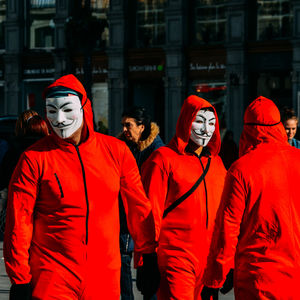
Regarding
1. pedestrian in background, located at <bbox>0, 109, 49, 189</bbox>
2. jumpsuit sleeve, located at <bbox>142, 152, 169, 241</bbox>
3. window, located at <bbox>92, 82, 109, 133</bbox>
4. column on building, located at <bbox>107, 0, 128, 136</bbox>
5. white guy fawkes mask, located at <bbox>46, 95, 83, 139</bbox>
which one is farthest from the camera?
window, located at <bbox>92, 82, 109, 133</bbox>

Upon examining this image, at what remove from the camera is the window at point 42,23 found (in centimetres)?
3194

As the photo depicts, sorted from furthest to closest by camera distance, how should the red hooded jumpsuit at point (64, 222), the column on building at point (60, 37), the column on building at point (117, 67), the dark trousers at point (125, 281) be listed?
the column on building at point (60, 37), the column on building at point (117, 67), the dark trousers at point (125, 281), the red hooded jumpsuit at point (64, 222)

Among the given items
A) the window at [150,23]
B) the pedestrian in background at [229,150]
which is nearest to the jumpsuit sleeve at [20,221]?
the pedestrian in background at [229,150]

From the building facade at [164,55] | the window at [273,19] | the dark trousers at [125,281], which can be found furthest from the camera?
the building facade at [164,55]

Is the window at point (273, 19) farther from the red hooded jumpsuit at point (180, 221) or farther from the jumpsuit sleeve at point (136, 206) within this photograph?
the jumpsuit sleeve at point (136, 206)

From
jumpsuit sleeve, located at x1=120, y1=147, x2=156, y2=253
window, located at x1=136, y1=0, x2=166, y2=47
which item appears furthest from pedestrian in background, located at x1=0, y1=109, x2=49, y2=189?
window, located at x1=136, y1=0, x2=166, y2=47

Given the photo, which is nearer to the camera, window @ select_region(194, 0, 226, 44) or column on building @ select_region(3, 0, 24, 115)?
window @ select_region(194, 0, 226, 44)

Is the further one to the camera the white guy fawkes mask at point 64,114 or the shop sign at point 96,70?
the shop sign at point 96,70

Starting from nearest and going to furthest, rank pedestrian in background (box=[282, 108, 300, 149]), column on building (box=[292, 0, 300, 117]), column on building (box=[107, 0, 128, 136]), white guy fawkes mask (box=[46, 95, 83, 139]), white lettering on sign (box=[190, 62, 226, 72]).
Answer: white guy fawkes mask (box=[46, 95, 83, 139]) → pedestrian in background (box=[282, 108, 300, 149]) → column on building (box=[292, 0, 300, 117]) → white lettering on sign (box=[190, 62, 226, 72]) → column on building (box=[107, 0, 128, 136])

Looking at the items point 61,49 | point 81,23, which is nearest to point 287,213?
point 81,23

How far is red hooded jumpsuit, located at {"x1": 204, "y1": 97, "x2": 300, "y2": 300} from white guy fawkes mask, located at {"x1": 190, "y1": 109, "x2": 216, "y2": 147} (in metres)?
1.55

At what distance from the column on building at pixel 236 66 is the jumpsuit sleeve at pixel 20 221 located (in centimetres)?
2266

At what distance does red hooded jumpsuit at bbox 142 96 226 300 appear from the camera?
6.14 metres

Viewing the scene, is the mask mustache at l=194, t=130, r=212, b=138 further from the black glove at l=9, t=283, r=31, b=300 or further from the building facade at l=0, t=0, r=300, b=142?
the building facade at l=0, t=0, r=300, b=142
